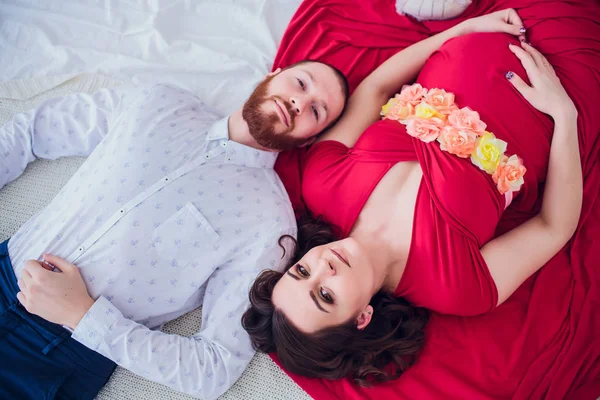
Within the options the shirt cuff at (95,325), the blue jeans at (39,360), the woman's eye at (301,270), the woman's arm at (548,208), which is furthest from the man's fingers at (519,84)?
the blue jeans at (39,360)

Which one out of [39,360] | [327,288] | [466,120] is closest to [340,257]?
[327,288]

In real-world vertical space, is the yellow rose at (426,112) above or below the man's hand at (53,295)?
above

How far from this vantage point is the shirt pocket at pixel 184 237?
1572mm

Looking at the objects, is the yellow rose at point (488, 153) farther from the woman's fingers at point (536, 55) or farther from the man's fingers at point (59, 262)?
the man's fingers at point (59, 262)

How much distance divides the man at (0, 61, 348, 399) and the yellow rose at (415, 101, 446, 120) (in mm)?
284

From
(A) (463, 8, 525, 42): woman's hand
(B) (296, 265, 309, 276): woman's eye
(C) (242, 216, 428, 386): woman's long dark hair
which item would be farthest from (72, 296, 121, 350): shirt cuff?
A: (A) (463, 8, 525, 42): woman's hand

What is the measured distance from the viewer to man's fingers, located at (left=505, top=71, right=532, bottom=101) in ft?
5.55

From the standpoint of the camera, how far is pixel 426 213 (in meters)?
1.57

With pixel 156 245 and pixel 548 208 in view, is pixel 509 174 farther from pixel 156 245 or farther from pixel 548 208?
pixel 156 245

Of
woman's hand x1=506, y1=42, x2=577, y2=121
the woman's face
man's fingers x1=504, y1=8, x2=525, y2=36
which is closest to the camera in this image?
the woman's face

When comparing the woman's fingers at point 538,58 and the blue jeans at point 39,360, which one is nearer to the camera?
the blue jeans at point 39,360

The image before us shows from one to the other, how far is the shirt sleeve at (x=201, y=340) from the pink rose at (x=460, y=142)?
0.67 meters

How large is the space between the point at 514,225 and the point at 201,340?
3.99 ft

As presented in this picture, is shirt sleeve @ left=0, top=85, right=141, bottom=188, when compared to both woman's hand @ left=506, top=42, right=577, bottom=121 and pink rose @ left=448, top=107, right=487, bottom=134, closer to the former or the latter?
pink rose @ left=448, top=107, right=487, bottom=134
